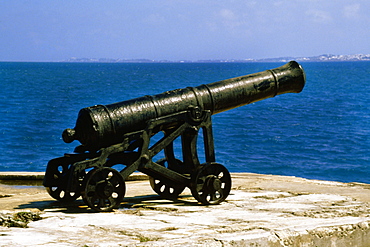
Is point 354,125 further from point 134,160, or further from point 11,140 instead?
point 134,160

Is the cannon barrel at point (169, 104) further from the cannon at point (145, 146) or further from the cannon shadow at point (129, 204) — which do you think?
the cannon shadow at point (129, 204)

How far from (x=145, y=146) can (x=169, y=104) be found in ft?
1.99

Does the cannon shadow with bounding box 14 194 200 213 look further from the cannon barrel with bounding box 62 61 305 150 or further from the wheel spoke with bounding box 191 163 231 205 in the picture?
the cannon barrel with bounding box 62 61 305 150

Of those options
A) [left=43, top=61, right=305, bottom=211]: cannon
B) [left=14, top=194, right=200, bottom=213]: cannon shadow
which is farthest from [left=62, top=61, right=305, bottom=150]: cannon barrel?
[left=14, top=194, right=200, bottom=213]: cannon shadow

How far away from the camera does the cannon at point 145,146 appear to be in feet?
21.7

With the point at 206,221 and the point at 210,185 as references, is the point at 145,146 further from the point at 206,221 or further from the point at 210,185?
the point at 206,221

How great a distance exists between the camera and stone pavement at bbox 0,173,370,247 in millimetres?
5121

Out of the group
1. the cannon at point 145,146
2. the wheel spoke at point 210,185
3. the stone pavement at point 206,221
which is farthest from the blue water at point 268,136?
the wheel spoke at point 210,185

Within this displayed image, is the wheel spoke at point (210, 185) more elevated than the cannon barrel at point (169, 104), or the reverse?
the cannon barrel at point (169, 104)

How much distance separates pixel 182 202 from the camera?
289 inches

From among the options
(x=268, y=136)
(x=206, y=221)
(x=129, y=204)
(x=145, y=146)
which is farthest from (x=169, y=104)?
(x=268, y=136)

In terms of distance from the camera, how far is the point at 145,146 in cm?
693

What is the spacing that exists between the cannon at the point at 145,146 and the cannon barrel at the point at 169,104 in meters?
0.01

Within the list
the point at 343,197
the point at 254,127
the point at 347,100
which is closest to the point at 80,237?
the point at 343,197
